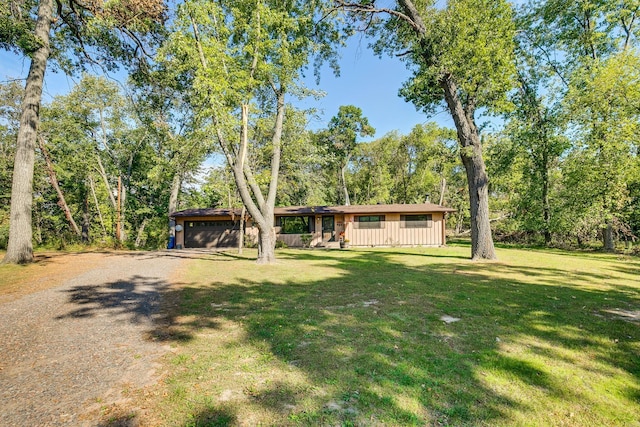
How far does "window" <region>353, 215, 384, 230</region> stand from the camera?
19.2 m

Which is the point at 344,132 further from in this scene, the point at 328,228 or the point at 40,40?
the point at 40,40

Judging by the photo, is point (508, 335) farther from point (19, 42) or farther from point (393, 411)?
point (19, 42)

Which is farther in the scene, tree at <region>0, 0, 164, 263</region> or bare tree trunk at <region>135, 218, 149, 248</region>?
bare tree trunk at <region>135, 218, 149, 248</region>

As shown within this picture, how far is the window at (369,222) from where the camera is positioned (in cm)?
1925

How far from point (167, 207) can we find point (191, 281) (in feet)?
64.9

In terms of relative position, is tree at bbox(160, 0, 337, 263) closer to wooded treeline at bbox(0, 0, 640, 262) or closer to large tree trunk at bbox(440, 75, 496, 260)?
wooded treeline at bbox(0, 0, 640, 262)

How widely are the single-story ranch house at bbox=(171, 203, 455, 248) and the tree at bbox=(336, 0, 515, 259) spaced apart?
7713 millimetres

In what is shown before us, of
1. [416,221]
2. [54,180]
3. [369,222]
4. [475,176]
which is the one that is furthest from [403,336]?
[54,180]

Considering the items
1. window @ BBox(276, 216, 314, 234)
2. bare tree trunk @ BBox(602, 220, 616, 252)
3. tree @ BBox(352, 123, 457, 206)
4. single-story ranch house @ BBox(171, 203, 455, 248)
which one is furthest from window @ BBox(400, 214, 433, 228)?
tree @ BBox(352, 123, 457, 206)

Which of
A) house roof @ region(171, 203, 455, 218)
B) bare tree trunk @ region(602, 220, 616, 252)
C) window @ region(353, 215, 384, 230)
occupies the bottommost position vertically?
bare tree trunk @ region(602, 220, 616, 252)

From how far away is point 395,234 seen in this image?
1911cm

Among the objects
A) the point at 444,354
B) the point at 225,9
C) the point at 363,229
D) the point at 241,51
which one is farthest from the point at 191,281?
the point at 363,229

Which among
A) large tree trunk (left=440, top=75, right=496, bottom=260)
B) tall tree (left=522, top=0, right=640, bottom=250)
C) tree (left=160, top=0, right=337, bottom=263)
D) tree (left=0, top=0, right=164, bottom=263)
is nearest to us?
tree (left=0, top=0, right=164, bottom=263)

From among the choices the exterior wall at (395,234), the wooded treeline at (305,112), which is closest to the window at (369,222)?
the exterior wall at (395,234)
